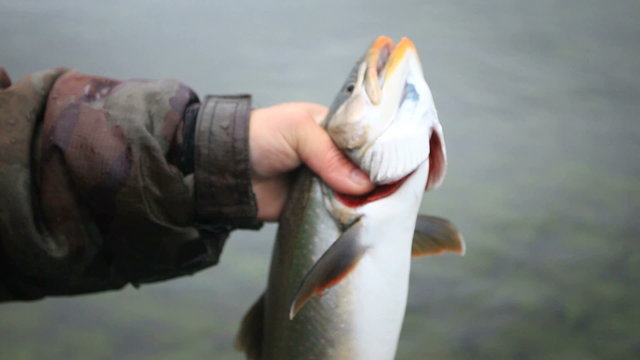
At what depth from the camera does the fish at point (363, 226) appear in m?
0.89

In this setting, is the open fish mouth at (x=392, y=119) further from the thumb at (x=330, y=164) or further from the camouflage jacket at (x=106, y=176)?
the camouflage jacket at (x=106, y=176)

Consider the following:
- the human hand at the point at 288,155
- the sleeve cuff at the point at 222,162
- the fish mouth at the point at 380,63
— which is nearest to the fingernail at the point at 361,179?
the human hand at the point at 288,155

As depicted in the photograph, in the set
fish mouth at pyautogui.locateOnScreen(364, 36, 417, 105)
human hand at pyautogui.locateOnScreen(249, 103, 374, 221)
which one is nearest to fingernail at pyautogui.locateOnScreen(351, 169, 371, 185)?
human hand at pyautogui.locateOnScreen(249, 103, 374, 221)

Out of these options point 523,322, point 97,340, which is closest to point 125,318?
point 97,340

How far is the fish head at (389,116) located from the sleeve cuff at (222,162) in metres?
0.23

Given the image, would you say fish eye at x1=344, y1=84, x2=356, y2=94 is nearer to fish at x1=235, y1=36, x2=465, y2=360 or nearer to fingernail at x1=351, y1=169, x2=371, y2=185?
fish at x1=235, y1=36, x2=465, y2=360

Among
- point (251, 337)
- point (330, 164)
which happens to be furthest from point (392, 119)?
point (251, 337)

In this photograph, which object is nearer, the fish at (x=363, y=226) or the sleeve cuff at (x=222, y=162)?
the fish at (x=363, y=226)

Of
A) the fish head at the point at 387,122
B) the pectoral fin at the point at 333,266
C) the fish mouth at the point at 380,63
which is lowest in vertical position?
the pectoral fin at the point at 333,266

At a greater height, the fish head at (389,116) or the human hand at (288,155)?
the fish head at (389,116)

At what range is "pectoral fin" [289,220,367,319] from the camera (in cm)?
86

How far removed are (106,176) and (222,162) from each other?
18 centimetres

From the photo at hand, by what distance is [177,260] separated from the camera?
1212 mm

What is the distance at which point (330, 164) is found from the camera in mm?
953
